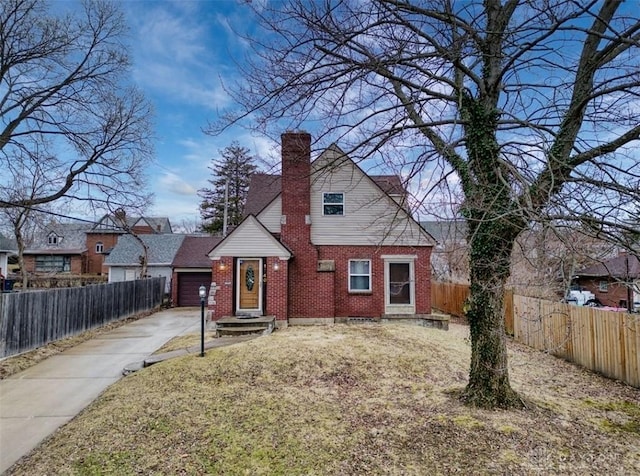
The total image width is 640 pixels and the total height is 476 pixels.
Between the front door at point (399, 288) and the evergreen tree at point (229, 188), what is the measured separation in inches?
912

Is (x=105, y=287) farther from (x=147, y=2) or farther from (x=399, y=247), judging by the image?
(x=399, y=247)

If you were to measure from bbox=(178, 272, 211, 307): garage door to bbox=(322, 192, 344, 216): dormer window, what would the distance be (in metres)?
11.6

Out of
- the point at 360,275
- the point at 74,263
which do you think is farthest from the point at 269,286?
the point at 74,263

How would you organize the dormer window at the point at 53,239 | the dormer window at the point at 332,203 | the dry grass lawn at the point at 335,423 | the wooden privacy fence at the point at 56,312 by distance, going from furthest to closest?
the dormer window at the point at 53,239 → the dormer window at the point at 332,203 → the wooden privacy fence at the point at 56,312 → the dry grass lawn at the point at 335,423

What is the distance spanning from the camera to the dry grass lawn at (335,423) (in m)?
4.18

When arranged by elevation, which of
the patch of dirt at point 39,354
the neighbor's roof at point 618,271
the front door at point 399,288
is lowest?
the patch of dirt at point 39,354

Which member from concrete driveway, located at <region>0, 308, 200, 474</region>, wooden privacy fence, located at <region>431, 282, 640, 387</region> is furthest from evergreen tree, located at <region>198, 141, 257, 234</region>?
wooden privacy fence, located at <region>431, 282, 640, 387</region>

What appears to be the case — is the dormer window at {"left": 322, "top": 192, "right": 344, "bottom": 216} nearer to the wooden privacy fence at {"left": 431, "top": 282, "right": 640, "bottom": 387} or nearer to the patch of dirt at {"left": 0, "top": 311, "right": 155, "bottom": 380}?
the wooden privacy fence at {"left": 431, "top": 282, "right": 640, "bottom": 387}

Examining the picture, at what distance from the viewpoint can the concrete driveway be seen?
207 inches

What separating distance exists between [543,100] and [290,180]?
8398 mm

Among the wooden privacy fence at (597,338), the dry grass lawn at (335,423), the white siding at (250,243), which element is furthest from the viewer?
the white siding at (250,243)

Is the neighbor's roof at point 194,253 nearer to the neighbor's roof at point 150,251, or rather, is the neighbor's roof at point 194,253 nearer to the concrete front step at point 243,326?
the neighbor's roof at point 150,251

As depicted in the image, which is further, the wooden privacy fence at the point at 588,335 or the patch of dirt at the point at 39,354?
→ the patch of dirt at the point at 39,354

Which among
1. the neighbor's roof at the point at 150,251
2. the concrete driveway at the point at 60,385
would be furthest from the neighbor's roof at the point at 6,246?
the concrete driveway at the point at 60,385
